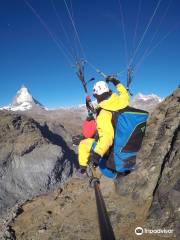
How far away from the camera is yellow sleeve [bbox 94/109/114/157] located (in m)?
8.59

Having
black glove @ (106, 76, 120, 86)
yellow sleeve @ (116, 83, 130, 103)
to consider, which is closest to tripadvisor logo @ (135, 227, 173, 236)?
yellow sleeve @ (116, 83, 130, 103)

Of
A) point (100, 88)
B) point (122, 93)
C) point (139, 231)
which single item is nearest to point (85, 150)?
point (100, 88)

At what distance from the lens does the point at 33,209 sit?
1636cm

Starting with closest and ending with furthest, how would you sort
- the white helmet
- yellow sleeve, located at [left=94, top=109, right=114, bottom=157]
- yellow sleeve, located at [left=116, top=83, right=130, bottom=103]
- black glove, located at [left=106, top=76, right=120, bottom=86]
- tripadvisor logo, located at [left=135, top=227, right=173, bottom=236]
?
1. tripadvisor logo, located at [left=135, top=227, right=173, bottom=236]
2. yellow sleeve, located at [left=94, top=109, right=114, bottom=157]
3. the white helmet
4. yellow sleeve, located at [left=116, top=83, right=130, bottom=103]
5. black glove, located at [left=106, top=76, right=120, bottom=86]

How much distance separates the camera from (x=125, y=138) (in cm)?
923

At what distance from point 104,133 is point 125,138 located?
0.92 metres

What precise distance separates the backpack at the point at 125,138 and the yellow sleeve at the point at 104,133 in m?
0.22

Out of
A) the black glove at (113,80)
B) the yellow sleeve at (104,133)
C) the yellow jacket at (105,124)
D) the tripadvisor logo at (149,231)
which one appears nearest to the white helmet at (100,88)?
the yellow jacket at (105,124)

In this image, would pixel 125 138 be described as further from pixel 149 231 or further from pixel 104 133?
pixel 149 231

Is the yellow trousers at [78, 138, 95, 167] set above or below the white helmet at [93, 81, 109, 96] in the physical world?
below

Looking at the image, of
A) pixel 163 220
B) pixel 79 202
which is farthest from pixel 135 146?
pixel 79 202

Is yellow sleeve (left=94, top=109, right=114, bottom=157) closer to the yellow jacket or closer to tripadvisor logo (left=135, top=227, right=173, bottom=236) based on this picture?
the yellow jacket

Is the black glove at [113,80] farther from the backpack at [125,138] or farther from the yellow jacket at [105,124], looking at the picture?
the backpack at [125,138]

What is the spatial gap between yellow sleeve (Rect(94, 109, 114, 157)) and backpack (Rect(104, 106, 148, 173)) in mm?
218
